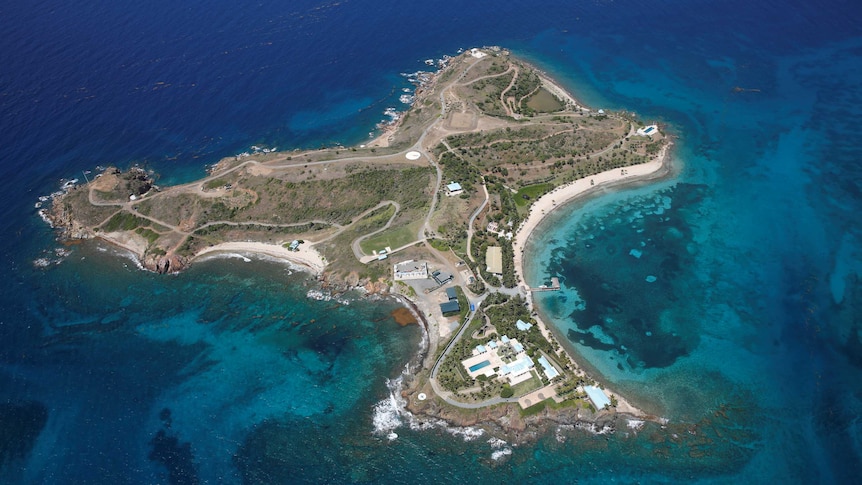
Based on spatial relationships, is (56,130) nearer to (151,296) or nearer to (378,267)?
(151,296)

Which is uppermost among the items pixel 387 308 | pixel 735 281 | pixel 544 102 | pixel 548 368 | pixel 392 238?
pixel 544 102

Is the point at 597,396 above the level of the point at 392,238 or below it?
below

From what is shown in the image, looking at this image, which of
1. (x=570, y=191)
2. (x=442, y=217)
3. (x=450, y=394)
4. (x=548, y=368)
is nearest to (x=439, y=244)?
(x=442, y=217)

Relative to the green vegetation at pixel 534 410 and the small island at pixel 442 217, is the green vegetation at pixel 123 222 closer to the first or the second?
the small island at pixel 442 217

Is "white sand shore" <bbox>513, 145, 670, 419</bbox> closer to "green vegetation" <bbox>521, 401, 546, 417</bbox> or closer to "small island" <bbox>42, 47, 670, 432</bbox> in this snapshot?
"small island" <bbox>42, 47, 670, 432</bbox>

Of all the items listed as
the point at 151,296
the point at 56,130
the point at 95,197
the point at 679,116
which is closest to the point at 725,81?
the point at 679,116

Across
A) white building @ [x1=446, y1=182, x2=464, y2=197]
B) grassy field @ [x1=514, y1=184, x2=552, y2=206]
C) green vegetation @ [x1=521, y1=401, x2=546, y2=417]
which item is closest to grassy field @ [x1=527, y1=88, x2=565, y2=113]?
grassy field @ [x1=514, y1=184, x2=552, y2=206]

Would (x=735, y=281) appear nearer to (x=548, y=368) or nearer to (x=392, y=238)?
(x=548, y=368)
